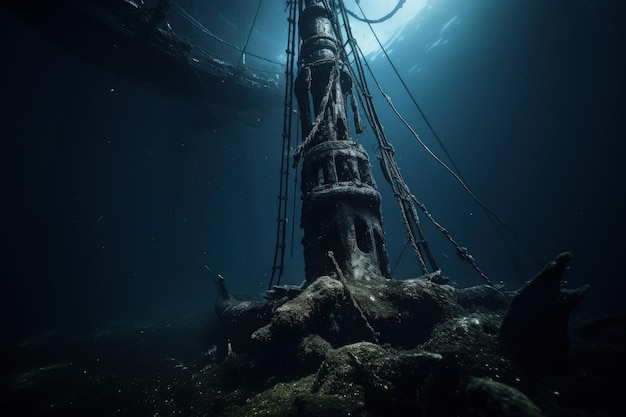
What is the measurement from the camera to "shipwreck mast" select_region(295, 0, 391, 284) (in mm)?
5840

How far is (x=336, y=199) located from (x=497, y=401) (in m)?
4.60

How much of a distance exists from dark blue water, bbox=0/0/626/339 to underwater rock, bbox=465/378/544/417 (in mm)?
21564

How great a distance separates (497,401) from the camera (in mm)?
1872

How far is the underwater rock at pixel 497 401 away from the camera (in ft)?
5.76

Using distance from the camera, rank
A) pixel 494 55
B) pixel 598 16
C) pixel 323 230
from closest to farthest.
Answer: pixel 323 230
pixel 598 16
pixel 494 55

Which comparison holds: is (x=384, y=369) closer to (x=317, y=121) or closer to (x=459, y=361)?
(x=459, y=361)

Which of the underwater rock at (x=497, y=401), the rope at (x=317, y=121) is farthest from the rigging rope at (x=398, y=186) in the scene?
the underwater rock at (x=497, y=401)

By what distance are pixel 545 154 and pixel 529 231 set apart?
402 inches

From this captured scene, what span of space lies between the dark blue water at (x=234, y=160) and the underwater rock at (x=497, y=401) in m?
21.6

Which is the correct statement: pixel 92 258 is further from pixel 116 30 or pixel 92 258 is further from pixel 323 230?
pixel 323 230

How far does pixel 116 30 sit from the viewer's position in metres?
12.2

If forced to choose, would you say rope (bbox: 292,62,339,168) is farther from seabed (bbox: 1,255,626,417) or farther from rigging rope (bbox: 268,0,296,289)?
seabed (bbox: 1,255,626,417)

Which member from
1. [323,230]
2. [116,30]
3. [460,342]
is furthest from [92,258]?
[460,342]

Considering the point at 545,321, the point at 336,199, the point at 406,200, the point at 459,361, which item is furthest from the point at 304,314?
the point at 406,200
